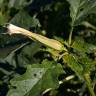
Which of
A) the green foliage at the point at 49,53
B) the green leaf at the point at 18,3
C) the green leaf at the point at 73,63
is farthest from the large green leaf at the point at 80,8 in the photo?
the green leaf at the point at 18,3

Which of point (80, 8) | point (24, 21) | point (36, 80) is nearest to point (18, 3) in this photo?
point (24, 21)

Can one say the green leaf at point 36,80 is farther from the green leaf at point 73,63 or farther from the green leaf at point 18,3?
the green leaf at point 18,3

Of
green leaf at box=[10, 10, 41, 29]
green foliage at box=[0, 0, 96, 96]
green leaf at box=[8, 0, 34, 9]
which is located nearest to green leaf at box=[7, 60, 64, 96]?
green foliage at box=[0, 0, 96, 96]

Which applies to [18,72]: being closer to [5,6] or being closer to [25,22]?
[25,22]

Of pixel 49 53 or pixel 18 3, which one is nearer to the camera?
pixel 49 53

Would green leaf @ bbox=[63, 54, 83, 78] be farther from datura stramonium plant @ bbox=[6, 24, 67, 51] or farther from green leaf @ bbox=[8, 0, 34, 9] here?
green leaf @ bbox=[8, 0, 34, 9]

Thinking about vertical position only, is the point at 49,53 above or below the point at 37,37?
below

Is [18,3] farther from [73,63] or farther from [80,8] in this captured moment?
[73,63]
